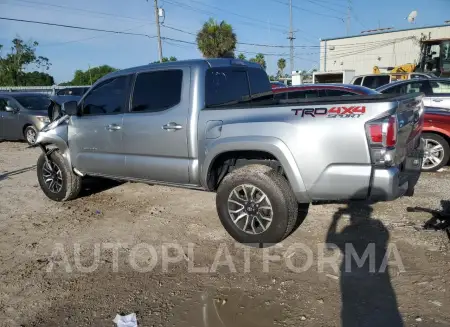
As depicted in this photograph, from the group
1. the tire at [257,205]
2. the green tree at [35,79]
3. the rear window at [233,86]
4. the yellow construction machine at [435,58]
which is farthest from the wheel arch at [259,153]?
the green tree at [35,79]

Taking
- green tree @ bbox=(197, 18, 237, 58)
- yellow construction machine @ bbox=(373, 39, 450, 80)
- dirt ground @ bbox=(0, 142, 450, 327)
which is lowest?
dirt ground @ bbox=(0, 142, 450, 327)

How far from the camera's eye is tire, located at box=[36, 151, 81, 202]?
5473 millimetres

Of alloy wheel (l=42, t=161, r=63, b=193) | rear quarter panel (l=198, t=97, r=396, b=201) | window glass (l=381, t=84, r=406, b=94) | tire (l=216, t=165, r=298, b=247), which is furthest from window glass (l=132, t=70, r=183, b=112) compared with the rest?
window glass (l=381, t=84, r=406, b=94)

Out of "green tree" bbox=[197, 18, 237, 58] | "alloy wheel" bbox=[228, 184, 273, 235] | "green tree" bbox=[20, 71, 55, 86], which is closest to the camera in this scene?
"alloy wheel" bbox=[228, 184, 273, 235]

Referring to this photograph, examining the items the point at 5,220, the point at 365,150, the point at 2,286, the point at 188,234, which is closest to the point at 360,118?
the point at 365,150

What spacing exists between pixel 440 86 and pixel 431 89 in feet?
0.72

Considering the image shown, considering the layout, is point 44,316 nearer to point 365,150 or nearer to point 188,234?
point 188,234

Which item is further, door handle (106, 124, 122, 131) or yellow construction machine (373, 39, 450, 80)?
yellow construction machine (373, 39, 450, 80)

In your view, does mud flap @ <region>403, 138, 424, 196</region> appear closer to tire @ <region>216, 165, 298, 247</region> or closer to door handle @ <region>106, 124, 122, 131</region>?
tire @ <region>216, 165, 298, 247</region>

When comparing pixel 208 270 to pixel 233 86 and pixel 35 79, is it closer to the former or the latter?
pixel 233 86

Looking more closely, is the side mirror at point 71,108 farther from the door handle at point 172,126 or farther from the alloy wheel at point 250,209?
the alloy wheel at point 250,209

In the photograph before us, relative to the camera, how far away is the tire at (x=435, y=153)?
6355 millimetres

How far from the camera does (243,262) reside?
3.63 metres

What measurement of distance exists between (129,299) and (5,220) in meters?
2.93
